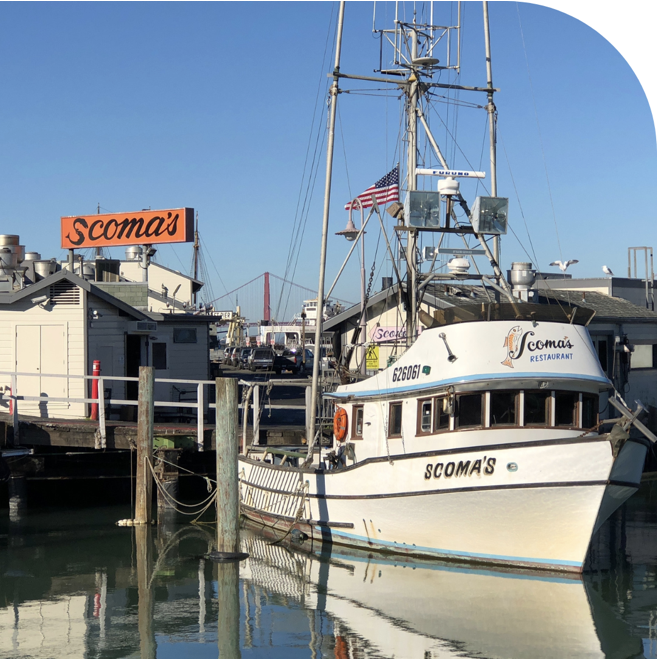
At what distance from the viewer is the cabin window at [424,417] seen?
15.9 metres

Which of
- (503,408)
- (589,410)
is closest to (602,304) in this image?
Result: (589,410)

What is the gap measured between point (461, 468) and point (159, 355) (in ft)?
51.2

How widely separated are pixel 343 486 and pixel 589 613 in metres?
5.38

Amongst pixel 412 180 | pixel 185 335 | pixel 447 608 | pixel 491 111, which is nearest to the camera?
pixel 447 608

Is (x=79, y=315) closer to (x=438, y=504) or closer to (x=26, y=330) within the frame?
(x=26, y=330)

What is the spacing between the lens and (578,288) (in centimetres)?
3475

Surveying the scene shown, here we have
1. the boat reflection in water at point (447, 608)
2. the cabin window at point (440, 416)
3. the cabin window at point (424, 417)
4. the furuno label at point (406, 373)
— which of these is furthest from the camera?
the furuno label at point (406, 373)

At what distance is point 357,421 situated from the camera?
1791 cm

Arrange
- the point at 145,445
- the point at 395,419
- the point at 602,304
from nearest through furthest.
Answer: the point at 395,419
the point at 145,445
the point at 602,304

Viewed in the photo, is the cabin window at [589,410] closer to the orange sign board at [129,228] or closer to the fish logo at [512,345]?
the fish logo at [512,345]

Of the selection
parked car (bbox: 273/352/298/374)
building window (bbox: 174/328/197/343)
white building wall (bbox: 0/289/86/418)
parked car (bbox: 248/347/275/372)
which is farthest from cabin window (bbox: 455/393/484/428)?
parked car (bbox: 273/352/298/374)

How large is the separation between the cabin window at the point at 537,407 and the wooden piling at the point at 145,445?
27.9 feet

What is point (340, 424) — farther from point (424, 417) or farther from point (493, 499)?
point (493, 499)

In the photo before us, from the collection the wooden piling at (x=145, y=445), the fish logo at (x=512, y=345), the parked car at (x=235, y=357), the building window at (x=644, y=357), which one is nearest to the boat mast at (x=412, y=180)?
the fish logo at (x=512, y=345)
